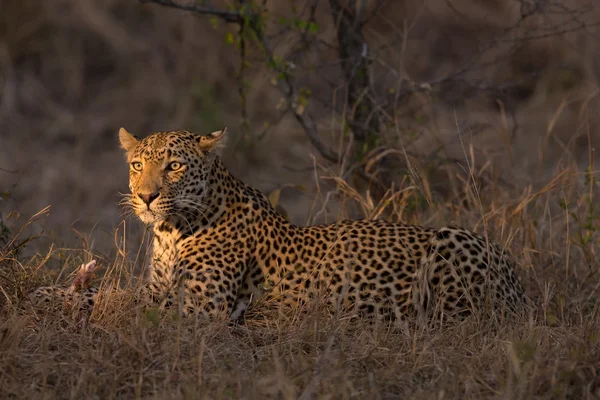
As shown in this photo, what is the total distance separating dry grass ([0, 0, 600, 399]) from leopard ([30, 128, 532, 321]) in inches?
9.1

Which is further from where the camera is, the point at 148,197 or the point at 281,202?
the point at 281,202

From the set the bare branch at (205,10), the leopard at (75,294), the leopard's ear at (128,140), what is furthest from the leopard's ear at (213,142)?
the bare branch at (205,10)

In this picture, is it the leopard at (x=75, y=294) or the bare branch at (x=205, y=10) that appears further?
the bare branch at (x=205, y=10)

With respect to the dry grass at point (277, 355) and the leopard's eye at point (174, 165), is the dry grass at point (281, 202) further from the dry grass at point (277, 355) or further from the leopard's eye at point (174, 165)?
the leopard's eye at point (174, 165)

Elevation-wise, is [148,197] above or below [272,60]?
below

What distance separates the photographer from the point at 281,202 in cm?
1292

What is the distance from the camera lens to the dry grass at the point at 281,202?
205 inches

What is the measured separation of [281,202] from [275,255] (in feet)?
19.8

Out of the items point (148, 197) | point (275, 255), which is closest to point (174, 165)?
point (148, 197)

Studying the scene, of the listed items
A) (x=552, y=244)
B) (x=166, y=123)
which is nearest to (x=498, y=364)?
(x=552, y=244)

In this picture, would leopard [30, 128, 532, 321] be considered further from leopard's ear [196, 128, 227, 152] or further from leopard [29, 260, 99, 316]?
leopard [29, 260, 99, 316]

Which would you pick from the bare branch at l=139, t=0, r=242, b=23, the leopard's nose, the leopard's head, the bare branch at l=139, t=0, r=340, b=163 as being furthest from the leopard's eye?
the bare branch at l=139, t=0, r=242, b=23

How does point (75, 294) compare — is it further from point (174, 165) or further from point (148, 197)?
point (174, 165)

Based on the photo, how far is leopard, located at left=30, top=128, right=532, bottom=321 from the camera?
6602 mm
